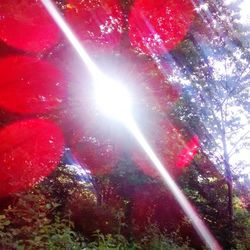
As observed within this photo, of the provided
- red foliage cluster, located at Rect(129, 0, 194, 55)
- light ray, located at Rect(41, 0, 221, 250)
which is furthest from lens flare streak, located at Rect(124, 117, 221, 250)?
red foliage cluster, located at Rect(129, 0, 194, 55)

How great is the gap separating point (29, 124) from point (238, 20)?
12631mm

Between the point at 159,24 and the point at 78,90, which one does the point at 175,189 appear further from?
the point at 159,24

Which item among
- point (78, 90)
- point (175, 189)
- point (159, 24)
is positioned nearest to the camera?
point (78, 90)

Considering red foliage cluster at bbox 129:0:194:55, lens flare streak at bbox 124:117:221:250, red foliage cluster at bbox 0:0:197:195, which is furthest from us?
lens flare streak at bbox 124:117:221:250

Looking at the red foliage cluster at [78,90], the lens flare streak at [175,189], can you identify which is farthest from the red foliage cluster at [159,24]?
the lens flare streak at [175,189]

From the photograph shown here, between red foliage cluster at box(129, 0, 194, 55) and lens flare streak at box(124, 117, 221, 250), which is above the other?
red foliage cluster at box(129, 0, 194, 55)

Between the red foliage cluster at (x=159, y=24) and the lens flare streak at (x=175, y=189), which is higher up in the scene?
the red foliage cluster at (x=159, y=24)

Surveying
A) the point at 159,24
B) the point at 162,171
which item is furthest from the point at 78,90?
the point at 162,171

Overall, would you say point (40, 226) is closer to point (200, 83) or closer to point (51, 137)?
point (51, 137)

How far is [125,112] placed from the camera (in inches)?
725

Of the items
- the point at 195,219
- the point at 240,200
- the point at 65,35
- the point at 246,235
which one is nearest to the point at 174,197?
the point at 195,219

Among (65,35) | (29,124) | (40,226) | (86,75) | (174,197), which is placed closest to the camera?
(40,226)

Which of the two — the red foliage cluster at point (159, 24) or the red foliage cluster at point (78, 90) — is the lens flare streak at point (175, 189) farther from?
the red foliage cluster at point (159, 24)

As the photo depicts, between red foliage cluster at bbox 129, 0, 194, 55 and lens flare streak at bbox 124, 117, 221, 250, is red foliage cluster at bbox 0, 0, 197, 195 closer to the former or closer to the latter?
red foliage cluster at bbox 129, 0, 194, 55
